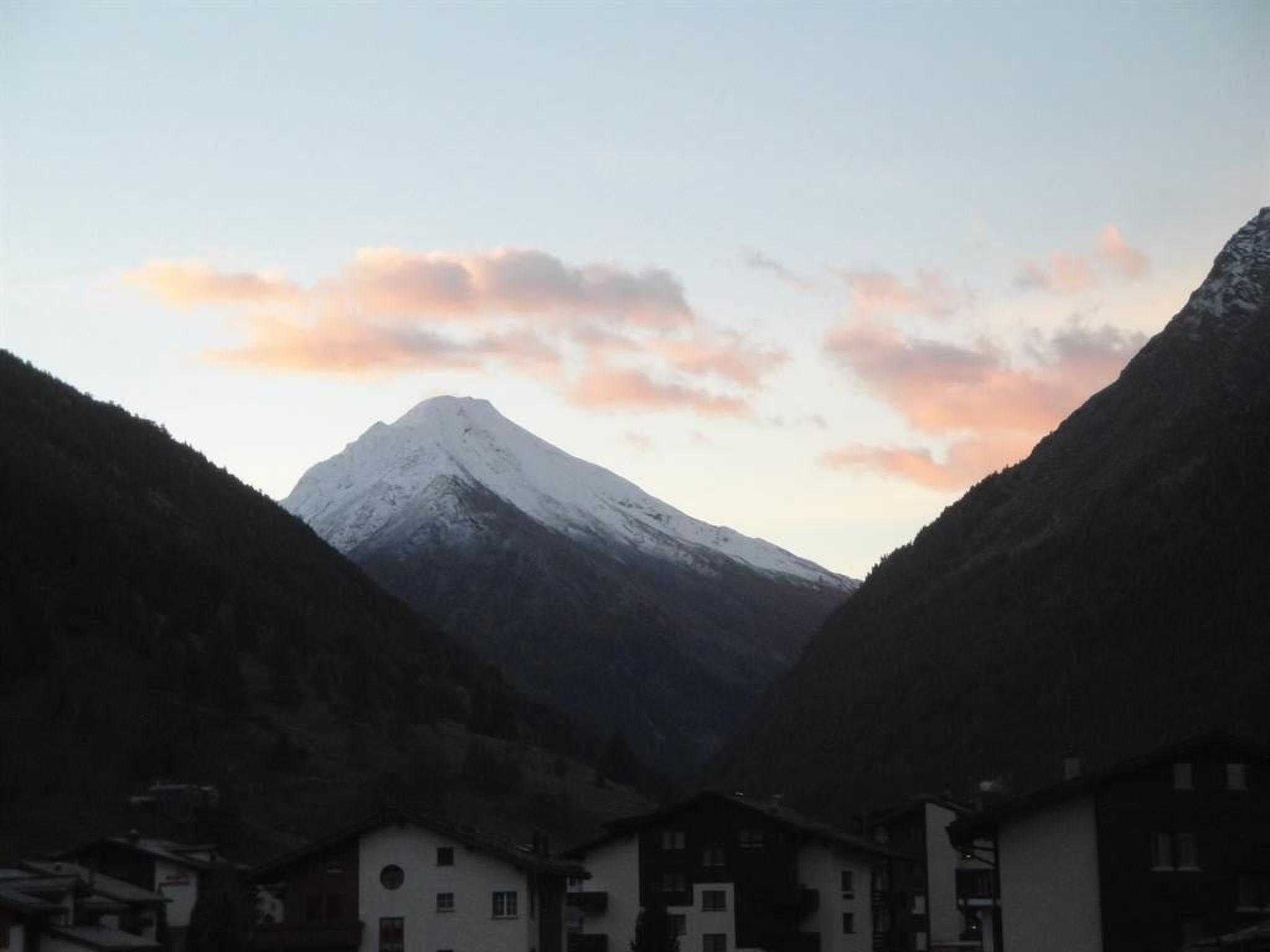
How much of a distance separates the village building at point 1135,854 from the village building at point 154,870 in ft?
185

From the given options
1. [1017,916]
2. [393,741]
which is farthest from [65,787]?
[1017,916]

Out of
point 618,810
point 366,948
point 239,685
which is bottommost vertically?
point 366,948

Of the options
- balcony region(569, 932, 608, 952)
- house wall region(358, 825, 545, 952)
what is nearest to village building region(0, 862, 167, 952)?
house wall region(358, 825, 545, 952)

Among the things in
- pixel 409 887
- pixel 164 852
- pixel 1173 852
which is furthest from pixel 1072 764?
pixel 164 852

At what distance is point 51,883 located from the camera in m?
85.2

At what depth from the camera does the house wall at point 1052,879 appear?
188 feet

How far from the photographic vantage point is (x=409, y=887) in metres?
79.9

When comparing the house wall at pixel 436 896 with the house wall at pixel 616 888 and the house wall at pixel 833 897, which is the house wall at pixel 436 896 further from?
the house wall at pixel 833 897

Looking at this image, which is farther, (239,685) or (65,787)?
(239,685)

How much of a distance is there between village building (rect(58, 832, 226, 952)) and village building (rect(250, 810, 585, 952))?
2610cm

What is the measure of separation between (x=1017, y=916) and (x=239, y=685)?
147 metres

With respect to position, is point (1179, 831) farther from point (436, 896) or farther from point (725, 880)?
point (725, 880)

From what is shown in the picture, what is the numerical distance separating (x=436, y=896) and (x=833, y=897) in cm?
2562

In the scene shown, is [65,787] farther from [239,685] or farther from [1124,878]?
[1124,878]
